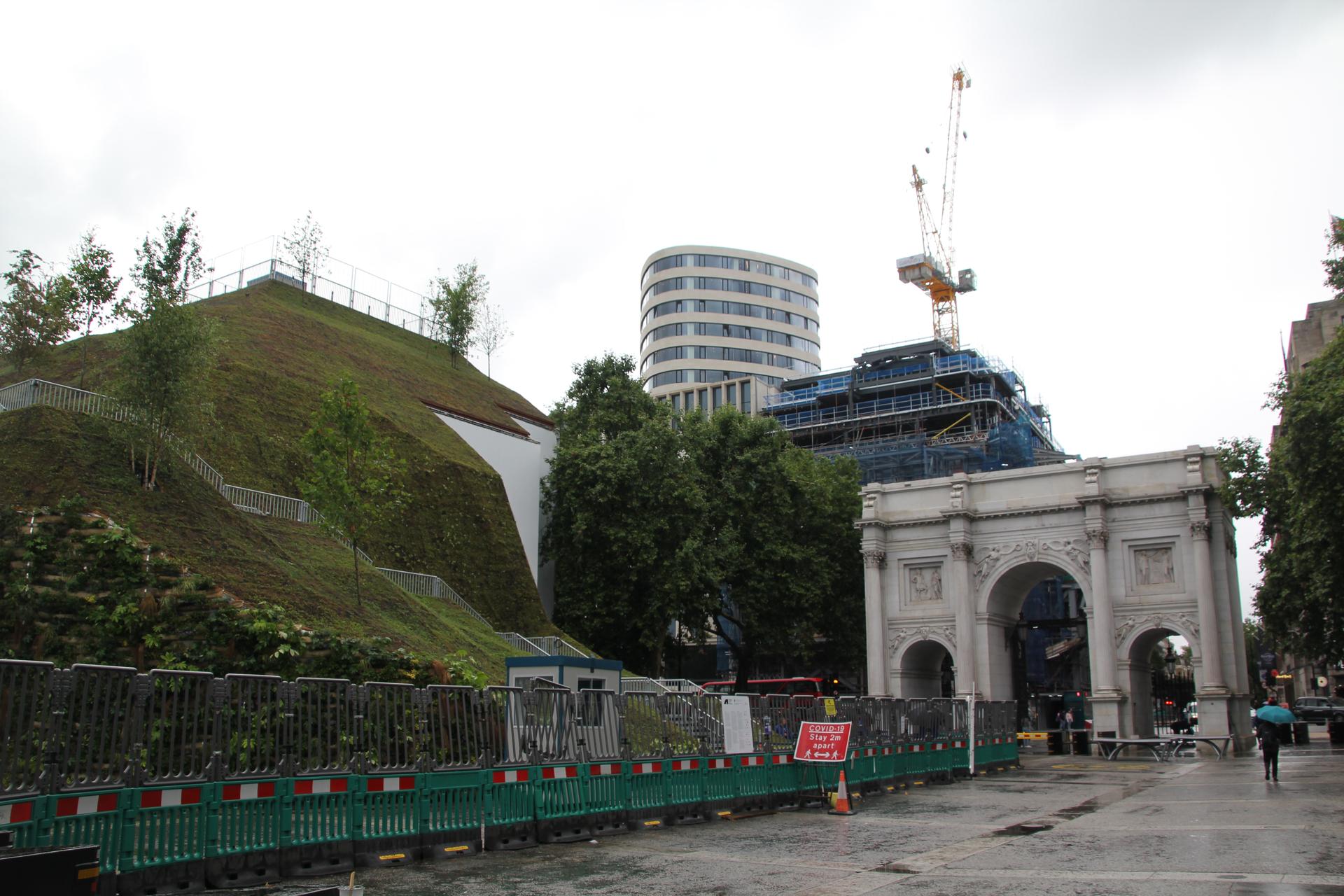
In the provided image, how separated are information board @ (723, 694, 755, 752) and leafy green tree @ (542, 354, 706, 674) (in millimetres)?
26489

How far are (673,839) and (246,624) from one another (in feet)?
44.2

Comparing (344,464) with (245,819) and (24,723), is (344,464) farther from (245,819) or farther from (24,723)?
(24,723)

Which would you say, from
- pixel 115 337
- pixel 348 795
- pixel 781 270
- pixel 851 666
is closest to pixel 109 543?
pixel 115 337

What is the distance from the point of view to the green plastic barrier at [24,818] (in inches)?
329

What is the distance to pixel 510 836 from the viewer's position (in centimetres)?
1311

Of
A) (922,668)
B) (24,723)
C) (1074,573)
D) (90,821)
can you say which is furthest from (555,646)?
(24,723)

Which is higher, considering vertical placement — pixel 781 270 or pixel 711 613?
pixel 781 270

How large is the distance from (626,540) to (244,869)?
35.5m

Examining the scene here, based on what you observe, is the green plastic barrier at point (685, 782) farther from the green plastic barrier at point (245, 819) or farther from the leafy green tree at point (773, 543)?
the leafy green tree at point (773, 543)

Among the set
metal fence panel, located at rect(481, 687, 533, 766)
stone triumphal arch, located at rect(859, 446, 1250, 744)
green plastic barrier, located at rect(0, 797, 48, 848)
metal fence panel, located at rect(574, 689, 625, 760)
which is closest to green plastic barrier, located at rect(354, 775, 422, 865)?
metal fence panel, located at rect(481, 687, 533, 766)

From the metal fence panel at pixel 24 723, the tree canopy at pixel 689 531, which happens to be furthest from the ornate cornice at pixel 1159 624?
the metal fence panel at pixel 24 723

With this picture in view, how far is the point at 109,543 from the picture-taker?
76.8 ft

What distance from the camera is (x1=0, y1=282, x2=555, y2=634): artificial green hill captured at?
117 ft

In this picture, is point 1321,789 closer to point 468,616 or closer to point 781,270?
point 468,616
